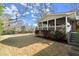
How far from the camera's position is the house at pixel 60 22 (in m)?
4.64

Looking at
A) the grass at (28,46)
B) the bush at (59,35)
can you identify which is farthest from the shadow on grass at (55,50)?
the bush at (59,35)

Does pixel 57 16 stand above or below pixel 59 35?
above

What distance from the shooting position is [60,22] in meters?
4.71

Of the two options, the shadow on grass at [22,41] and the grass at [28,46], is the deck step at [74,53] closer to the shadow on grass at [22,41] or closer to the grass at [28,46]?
the grass at [28,46]

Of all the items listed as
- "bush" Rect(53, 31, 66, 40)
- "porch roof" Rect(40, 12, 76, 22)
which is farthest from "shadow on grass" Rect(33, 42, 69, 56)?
"porch roof" Rect(40, 12, 76, 22)

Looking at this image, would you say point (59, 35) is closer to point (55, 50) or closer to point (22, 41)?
point (55, 50)

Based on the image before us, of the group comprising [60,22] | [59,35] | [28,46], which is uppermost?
[60,22]

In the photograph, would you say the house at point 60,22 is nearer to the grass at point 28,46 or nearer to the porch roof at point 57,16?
the porch roof at point 57,16

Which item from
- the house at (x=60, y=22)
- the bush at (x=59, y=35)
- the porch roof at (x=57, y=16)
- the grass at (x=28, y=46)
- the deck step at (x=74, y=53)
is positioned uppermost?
the porch roof at (x=57, y=16)

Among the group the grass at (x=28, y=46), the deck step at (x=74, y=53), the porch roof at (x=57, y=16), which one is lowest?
the deck step at (x=74, y=53)

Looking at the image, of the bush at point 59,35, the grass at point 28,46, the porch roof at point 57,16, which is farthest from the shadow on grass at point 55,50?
the porch roof at point 57,16

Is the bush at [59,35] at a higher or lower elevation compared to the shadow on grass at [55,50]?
higher

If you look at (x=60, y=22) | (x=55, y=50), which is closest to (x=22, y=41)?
(x=55, y=50)

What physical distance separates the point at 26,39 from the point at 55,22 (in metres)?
0.57
